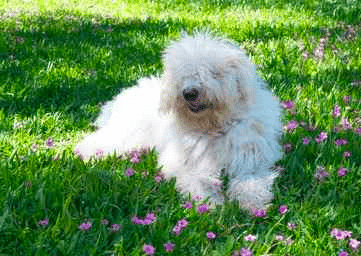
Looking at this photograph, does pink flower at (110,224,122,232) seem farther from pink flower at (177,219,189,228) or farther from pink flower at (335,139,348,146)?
pink flower at (335,139,348,146)

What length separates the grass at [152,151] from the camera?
352 cm

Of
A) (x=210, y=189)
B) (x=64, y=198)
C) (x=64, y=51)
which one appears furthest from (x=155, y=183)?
(x=64, y=51)

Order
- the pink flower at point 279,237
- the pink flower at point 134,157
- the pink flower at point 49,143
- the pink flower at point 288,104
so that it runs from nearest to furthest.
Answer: the pink flower at point 279,237 → the pink flower at point 134,157 → the pink flower at point 49,143 → the pink flower at point 288,104

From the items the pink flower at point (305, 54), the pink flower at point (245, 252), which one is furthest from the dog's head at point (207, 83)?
the pink flower at point (305, 54)

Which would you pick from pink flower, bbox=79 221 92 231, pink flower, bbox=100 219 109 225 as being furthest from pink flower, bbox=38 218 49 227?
pink flower, bbox=100 219 109 225

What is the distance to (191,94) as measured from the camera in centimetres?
434

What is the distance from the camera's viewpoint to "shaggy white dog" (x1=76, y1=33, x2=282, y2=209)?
438 cm

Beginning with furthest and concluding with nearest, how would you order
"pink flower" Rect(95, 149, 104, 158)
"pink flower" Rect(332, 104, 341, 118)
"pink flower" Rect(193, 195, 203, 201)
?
1. "pink flower" Rect(332, 104, 341, 118)
2. "pink flower" Rect(95, 149, 104, 158)
3. "pink flower" Rect(193, 195, 203, 201)

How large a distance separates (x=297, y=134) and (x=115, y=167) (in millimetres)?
1581

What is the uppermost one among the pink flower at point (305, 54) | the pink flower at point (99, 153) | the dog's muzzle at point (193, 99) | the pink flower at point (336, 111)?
the dog's muzzle at point (193, 99)

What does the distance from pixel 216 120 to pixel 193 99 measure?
0.93 feet

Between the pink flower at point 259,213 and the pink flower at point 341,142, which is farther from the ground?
the pink flower at point 341,142

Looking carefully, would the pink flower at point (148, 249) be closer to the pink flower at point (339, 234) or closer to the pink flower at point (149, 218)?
the pink flower at point (149, 218)

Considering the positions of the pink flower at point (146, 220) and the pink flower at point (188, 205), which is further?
the pink flower at point (188, 205)
